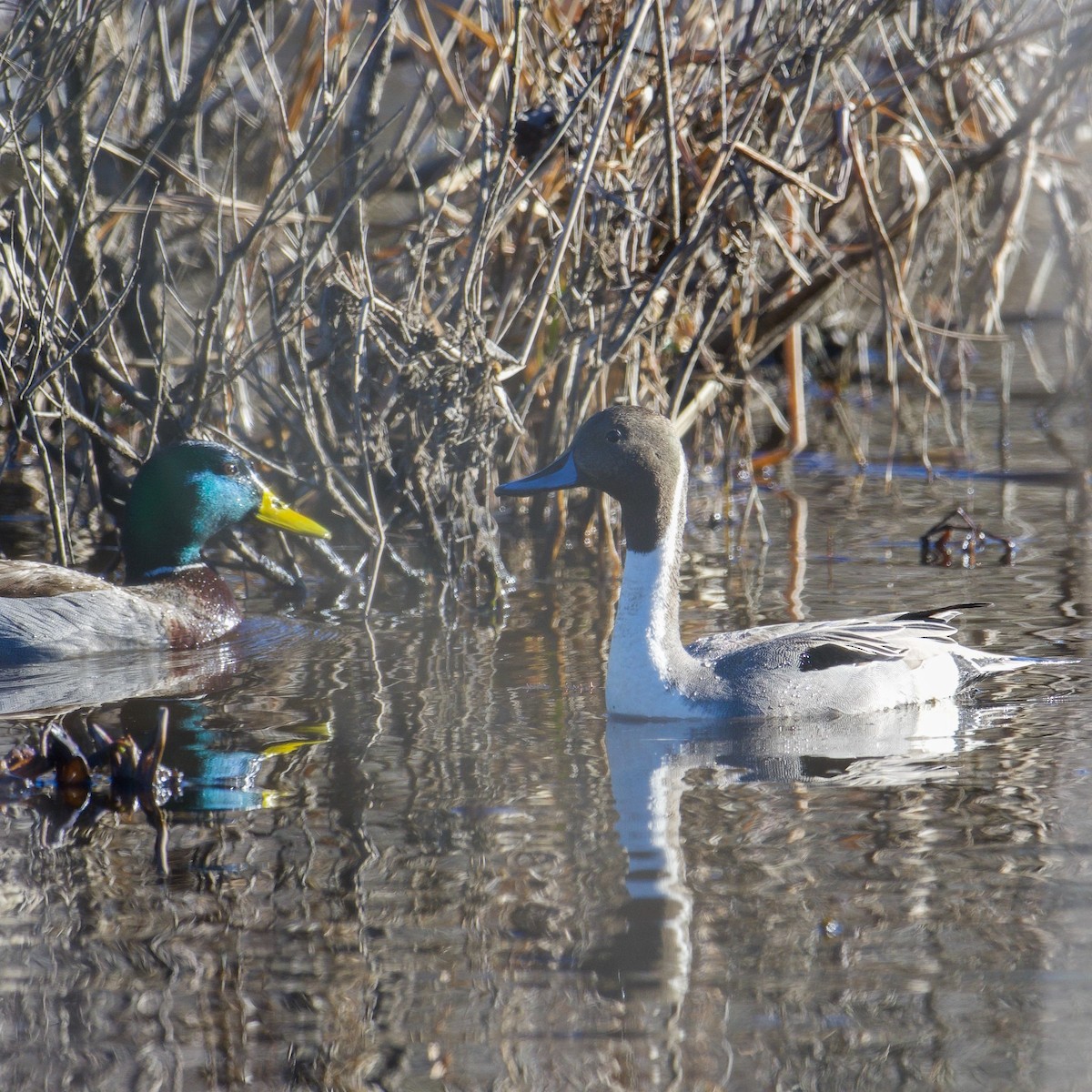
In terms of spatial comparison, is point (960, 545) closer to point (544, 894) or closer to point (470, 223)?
point (470, 223)

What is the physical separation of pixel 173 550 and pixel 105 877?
12.6ft

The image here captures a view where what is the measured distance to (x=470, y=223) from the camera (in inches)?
285

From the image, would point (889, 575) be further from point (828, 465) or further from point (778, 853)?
point (778, 853)

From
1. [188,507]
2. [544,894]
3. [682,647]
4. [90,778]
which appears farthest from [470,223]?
[544,894]

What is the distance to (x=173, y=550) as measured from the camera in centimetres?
787

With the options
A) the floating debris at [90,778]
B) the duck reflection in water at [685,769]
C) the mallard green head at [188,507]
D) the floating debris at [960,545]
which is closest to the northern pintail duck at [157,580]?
the mallard green head at [188,507]

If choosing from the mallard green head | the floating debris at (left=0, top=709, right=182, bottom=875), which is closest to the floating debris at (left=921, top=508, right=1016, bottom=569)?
the mallard green head

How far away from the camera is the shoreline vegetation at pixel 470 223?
6.84 m

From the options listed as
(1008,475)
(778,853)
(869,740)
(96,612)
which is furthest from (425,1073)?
(1008,475)

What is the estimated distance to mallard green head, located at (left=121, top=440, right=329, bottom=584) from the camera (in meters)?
7.59

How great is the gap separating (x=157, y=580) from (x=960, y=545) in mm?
3995

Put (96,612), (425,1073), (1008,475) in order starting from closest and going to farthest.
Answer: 1. (425,1073)
2. (96,612)
3. (1008,475)

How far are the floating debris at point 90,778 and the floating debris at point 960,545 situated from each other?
440 centimetres

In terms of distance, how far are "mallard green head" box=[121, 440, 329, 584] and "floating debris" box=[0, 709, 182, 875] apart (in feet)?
8.93
